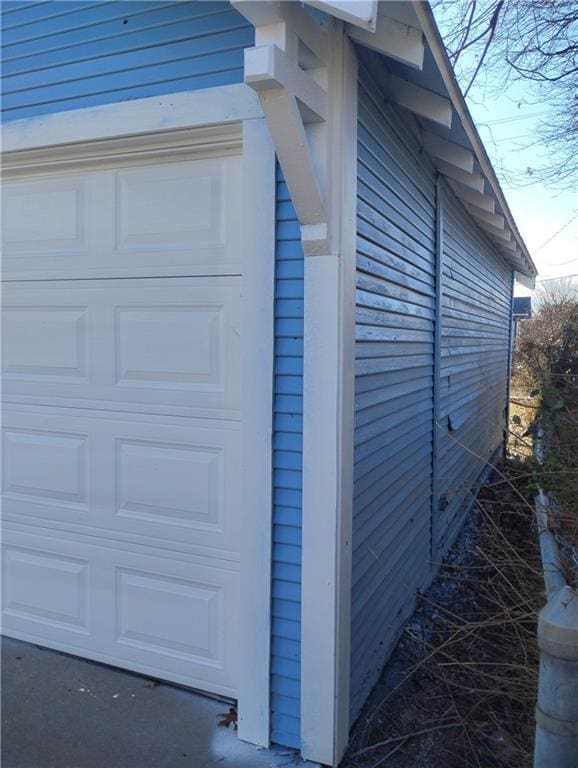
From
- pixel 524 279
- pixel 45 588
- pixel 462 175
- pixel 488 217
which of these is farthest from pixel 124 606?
pixel 524 279

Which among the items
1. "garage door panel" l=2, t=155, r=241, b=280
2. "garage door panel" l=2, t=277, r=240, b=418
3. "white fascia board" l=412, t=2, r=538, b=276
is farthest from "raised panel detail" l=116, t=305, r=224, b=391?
"white fascia board" l=412, t=2, r=538, b=276

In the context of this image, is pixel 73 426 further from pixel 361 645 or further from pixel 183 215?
pixel 361 645

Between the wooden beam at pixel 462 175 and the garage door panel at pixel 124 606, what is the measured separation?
10.4 ft

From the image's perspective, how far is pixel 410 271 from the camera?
148 inches

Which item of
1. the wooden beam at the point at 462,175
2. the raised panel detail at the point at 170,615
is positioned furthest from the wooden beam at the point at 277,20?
the wooden beam at the point at 462,175

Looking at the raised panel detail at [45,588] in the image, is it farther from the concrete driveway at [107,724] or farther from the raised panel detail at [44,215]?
the raised panel detail at [44,215]

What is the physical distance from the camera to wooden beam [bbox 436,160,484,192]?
4347mm

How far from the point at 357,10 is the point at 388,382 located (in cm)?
187

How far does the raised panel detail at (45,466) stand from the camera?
307cm

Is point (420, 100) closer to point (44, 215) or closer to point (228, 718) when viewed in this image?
point (44, 215)

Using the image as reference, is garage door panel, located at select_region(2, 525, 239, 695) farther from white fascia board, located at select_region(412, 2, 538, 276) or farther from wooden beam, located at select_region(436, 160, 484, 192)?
wooden beam, located at select_region(436, 160, 484, 192)

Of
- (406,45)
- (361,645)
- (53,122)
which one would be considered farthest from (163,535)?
(406,45)

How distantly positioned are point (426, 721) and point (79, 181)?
300 cm

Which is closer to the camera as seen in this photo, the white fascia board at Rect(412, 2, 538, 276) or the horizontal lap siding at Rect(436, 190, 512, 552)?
the white fascia board at Rect(412, 2, 538, 276)
